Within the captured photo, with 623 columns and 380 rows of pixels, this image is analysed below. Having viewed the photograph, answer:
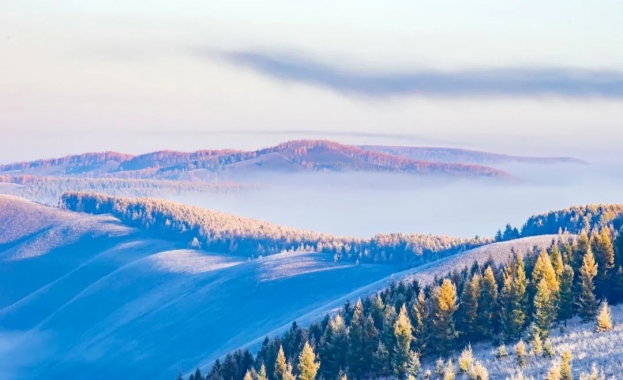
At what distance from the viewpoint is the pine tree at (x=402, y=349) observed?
282ft

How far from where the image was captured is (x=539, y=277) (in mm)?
96312

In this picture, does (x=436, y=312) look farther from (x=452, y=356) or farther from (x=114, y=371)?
(x=114, y=371)

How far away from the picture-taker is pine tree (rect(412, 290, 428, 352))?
91625 mm

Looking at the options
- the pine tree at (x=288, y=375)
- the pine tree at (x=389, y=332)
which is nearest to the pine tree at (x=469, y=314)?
the pine tree at (x=389, y=332)

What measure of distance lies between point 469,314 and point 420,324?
4.84 metres

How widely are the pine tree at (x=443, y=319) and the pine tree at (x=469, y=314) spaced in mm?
905

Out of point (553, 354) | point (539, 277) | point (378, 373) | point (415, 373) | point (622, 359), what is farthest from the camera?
point (539, 277)

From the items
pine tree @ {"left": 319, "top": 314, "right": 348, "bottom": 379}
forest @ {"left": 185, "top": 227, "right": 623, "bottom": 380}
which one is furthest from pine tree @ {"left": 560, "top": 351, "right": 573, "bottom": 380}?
pine tree @ {"left": 319, "top": 314, "right": 348, "bottom": 379}

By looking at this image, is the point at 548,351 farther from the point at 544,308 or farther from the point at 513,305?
the point at 513,305

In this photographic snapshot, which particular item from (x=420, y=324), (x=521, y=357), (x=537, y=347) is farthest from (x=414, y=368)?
(x=420, y=324)

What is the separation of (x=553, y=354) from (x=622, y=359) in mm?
6263

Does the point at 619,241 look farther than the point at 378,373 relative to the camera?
Yes

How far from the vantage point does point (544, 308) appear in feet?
286

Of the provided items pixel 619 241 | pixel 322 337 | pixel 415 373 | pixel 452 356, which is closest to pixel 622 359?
pixel 415 373
